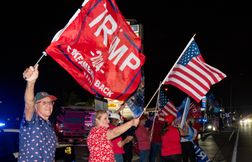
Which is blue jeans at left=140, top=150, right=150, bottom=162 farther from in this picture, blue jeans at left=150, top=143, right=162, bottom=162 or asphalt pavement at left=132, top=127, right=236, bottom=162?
asphalt pavement at left=132, top=127, right=236, bottom=162

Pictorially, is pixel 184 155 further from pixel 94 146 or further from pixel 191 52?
pixel 94 146

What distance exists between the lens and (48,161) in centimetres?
427

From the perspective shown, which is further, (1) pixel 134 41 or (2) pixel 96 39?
(1) pixel 134 41

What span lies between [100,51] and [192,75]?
2.53 m

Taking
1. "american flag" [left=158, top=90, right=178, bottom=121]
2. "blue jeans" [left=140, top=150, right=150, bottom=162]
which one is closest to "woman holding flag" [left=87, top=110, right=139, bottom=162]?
"blue jeans" [left=140, top=150, right=150, bottom=162]

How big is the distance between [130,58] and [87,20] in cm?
97

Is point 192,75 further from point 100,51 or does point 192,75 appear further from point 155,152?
point 155,152

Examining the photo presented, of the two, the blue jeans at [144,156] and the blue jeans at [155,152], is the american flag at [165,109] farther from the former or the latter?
the blue jeans at [144,156]

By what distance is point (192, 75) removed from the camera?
7480 millimetres

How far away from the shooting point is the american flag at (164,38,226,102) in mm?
7445

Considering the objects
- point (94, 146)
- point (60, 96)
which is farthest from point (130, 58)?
point (60, 96)

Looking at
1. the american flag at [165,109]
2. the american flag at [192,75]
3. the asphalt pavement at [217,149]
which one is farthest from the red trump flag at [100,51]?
the asphalt pavement at [217,149]

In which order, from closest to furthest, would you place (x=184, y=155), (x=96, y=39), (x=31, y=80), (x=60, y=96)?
(x=31, y=80) < (x=96, y=39) < (x=184, y=155) < (x=60, y=96)

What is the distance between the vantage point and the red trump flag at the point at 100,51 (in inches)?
199
